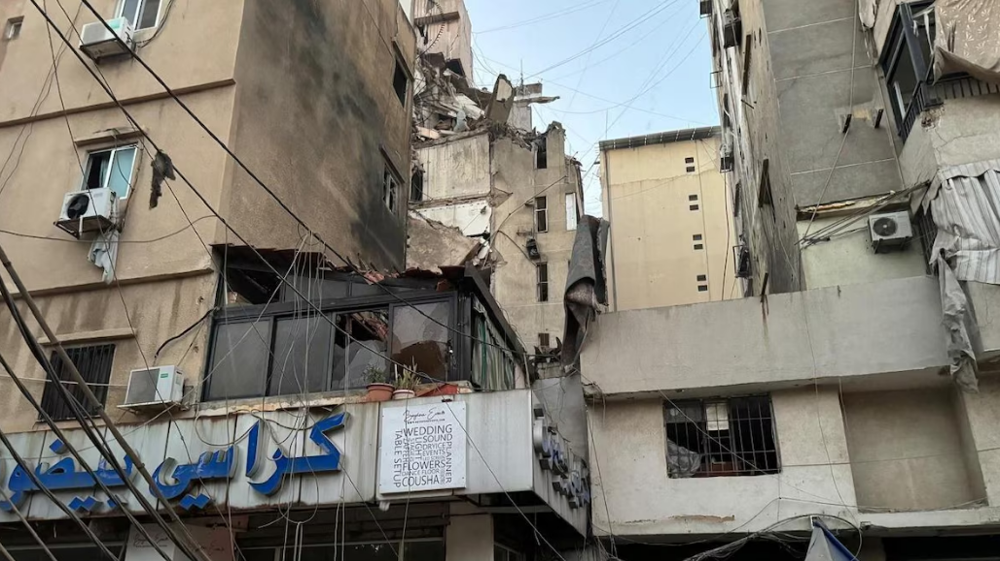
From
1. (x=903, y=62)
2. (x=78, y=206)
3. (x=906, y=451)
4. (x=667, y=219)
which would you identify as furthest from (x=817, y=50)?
(x=667, y=219)

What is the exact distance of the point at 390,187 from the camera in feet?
58.8

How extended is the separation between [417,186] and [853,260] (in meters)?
21.4

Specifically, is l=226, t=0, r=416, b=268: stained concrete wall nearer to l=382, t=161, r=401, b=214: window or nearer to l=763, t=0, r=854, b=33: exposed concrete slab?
l=382, t=161, r=401, b=214: window

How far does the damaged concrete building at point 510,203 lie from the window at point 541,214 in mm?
41

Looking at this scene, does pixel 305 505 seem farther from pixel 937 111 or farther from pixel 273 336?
pixel 937 111

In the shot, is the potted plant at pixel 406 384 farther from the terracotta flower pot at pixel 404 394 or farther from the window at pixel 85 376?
the window at pixel 85 376

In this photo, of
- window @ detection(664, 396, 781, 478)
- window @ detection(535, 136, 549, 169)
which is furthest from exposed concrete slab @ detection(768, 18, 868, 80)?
window @ detection(535, 136, 549, 169)

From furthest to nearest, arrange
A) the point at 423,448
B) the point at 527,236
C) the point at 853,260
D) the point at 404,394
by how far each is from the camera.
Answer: the point at 527,236
the point at 853,260
the point at 404,394
the point at 423,448

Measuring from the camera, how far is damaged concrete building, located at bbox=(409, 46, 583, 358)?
29.5 metres

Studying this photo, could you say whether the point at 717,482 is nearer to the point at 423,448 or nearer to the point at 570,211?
the point at 423,448

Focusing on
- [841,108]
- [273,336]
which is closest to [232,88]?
[273,336]

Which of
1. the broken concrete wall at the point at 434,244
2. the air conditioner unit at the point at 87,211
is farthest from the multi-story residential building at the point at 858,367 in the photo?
the broken concrete wall at the point at 434,244

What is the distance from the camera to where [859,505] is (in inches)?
410

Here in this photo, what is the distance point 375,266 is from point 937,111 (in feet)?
35.3
